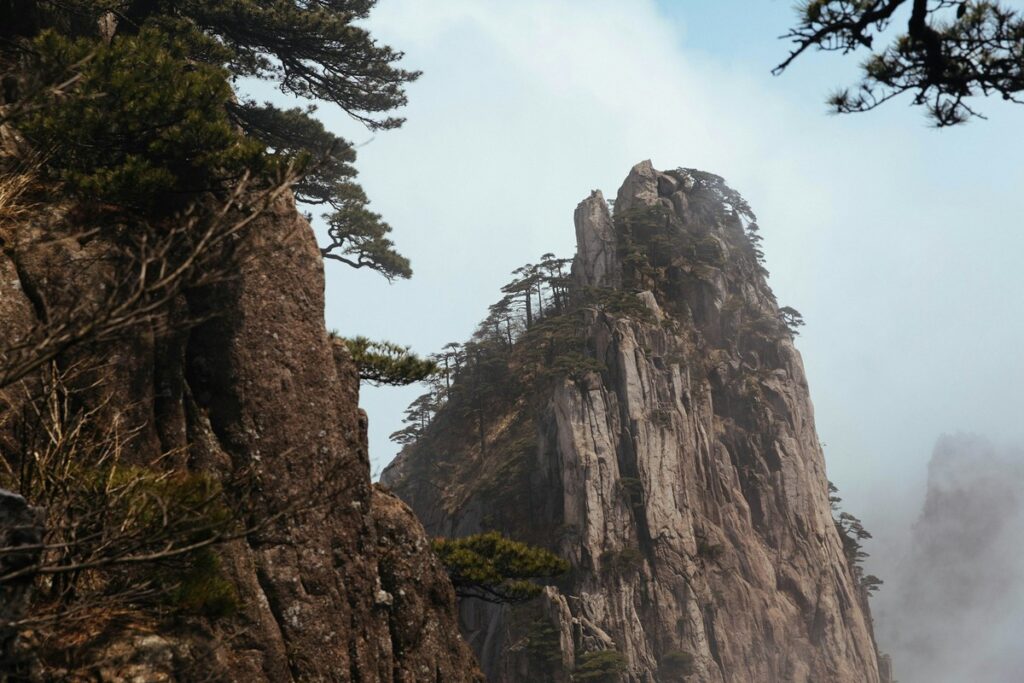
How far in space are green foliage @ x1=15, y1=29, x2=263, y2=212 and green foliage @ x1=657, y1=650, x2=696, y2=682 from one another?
44341 millimetres

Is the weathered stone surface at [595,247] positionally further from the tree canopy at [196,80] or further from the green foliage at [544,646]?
the tree canopy at [196,80]

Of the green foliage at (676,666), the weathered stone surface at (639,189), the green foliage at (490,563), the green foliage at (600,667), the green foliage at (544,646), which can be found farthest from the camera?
the weathered stone surface at (639,189)

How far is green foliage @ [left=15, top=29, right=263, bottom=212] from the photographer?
44.8 feet

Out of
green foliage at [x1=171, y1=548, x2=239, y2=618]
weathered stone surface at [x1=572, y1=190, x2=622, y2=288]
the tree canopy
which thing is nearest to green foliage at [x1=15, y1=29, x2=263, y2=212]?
the tree canopy

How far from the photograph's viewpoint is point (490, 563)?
20.7 m

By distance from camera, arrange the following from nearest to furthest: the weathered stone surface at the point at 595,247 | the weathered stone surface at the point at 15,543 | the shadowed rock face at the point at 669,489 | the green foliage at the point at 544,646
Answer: the weathered stone surface at the point at 15,543 → the green foliage at the point at 544,646 → the shadowed rock face at the point at 669,489 → the weathered stone surface at the point at 595,247

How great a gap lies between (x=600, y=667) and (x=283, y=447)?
3645 centimetres

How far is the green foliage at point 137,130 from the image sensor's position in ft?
44.8

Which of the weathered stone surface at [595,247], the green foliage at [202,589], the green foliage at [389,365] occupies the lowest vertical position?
the green foliage at [202,589]

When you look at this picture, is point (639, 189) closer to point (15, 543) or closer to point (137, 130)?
point (137, 130)

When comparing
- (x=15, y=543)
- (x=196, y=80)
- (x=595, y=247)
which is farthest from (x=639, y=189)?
(x=15, y=543)

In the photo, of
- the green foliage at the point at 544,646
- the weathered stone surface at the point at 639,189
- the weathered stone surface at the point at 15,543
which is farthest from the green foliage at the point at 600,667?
the weathered stone surface at the point at 15,543

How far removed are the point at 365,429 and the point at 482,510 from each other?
43.1 meters

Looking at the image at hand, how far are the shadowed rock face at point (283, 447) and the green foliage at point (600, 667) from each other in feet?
104
